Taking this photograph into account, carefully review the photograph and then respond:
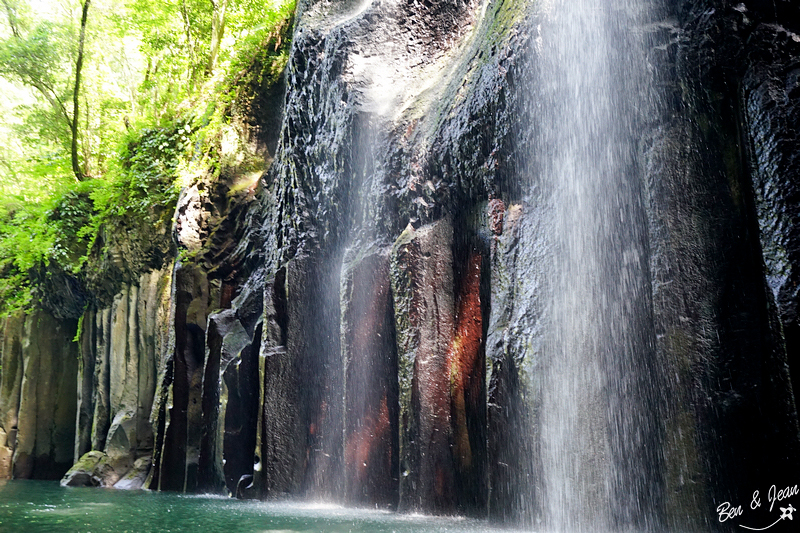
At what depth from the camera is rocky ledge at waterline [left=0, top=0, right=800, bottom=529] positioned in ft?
12.6

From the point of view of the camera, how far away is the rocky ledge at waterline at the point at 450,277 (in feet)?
12.6

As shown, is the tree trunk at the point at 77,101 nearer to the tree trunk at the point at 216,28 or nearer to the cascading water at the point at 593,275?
the tree trunk at the point at 216,28

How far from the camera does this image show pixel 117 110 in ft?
65.0

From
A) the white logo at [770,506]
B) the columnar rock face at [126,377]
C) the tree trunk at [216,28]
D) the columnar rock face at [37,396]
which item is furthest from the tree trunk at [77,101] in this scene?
the white logo at [770,506]

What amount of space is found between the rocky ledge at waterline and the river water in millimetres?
383

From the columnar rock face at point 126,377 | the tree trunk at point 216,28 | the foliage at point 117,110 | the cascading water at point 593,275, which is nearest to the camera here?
the cascading water at point 593,275

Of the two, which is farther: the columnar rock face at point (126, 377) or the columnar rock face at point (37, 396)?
the columnar rock face at point (37, 396)

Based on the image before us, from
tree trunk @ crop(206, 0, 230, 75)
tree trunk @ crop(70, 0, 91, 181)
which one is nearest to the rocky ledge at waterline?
tree trunk @ crop(206, 0, 230, 75)

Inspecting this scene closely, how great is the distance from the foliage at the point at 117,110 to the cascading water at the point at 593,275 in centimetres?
782

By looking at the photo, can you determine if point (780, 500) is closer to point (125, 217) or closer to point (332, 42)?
point (332, 42)

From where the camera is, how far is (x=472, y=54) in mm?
6469

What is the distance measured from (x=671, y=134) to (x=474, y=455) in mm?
3092

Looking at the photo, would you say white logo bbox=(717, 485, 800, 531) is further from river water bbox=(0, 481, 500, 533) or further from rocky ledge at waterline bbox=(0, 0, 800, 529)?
river water bbox=(0, 481, 500, 533)

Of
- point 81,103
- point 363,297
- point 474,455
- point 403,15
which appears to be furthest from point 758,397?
point 81,103
